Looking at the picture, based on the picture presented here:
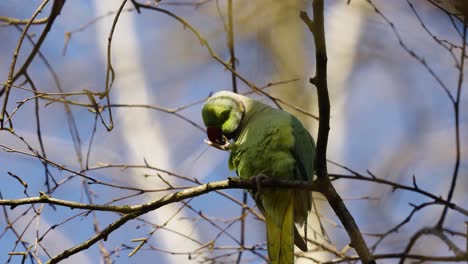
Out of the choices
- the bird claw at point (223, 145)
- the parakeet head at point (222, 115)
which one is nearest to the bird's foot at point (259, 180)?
the bird claw at point (223, 145)

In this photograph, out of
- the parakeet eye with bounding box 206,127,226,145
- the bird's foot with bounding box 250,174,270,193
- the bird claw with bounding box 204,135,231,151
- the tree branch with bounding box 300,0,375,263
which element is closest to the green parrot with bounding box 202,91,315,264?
the bird claw with bounding box 204,135,231,151

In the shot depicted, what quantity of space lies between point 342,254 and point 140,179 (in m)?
1.82

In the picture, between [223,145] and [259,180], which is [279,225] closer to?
[259,180]

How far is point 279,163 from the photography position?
3.30 metres

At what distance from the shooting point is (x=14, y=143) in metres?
4.82

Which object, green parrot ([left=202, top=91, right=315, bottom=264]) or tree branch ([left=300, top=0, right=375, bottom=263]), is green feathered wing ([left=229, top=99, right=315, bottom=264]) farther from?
tree branch ([left=300, top=0, right=375, bottom=263])

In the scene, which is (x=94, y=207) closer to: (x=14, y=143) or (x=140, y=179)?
(x=140, y=179)

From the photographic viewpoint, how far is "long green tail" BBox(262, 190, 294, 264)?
10.1 ft

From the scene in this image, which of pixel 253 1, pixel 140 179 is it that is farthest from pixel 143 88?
pixel 253 1

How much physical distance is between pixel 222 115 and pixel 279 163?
0.60 m

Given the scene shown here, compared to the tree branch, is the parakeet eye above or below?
above

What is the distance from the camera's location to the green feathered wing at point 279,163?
10.7 feet

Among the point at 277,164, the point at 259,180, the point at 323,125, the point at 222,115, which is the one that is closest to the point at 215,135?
the point at 222,115

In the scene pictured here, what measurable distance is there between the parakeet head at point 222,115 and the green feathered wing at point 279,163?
10.7 inches
